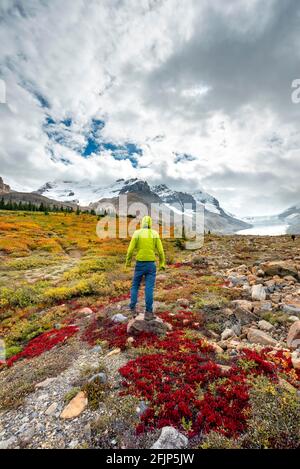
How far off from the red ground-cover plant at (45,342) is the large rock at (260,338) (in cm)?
663

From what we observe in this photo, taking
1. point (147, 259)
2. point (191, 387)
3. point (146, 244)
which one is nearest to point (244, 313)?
point (147, 259)

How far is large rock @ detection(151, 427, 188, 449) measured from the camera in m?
4.09

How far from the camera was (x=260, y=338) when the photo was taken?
8.16 meters

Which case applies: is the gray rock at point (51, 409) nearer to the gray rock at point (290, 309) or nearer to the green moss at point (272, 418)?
the green moss at point (272, 418)

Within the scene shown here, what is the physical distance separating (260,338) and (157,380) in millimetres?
4269

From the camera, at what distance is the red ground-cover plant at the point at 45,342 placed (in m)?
8.72

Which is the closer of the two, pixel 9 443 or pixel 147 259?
pixel 9 443

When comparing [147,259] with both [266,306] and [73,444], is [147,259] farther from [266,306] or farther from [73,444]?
[266,306]

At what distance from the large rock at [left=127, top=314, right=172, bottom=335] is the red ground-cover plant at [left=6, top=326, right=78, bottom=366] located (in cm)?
262

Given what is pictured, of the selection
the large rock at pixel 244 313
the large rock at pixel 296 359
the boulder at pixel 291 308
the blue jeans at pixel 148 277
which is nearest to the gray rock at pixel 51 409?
the blue jeans at pixel 148 277

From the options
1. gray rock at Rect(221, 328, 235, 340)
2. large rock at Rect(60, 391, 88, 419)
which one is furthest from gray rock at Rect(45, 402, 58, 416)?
gray rock at Rect(221, 328, 235, 340)
